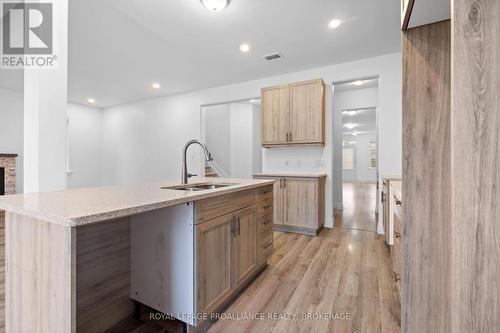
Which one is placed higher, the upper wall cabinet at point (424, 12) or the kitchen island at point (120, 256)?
the upper wall cabinet at point (424, 12)

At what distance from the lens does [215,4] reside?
224cm

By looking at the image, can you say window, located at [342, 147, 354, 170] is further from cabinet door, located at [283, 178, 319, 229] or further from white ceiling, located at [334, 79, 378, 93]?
cabinet door, located at [283, 178, 319, 229]

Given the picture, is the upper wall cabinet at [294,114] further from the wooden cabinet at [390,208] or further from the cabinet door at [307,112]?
the wooden cabinet at [390,208]

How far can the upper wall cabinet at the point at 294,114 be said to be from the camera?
356 centimetres

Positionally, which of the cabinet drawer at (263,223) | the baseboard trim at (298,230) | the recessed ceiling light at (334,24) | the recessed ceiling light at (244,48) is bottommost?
the baseboard trim at (298,230)

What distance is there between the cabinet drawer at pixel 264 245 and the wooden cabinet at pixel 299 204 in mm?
1213

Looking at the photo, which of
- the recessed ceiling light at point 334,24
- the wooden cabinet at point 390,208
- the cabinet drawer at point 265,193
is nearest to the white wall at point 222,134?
the recessed ceiling light at point 334,24

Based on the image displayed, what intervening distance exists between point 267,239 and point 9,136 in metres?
6.44

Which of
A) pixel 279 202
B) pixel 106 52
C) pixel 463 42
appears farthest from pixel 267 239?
pixel 106 52

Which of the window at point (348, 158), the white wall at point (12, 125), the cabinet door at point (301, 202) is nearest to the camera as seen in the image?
the cabinet door at point (301, 202)

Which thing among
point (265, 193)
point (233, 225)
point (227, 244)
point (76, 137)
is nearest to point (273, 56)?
point (265, 193)

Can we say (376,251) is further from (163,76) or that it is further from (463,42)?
(163,76)

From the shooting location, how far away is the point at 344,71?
146 inches

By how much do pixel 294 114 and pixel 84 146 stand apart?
20.3 feet
